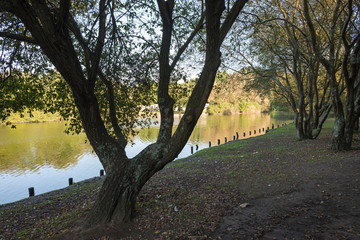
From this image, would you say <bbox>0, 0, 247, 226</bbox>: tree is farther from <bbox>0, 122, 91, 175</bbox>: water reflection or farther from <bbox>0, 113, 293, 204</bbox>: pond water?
<bbox>0, 122, 91, 175</bbox>: water reflection

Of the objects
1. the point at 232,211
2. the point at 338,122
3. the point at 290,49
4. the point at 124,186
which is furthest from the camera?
the point at 290,49

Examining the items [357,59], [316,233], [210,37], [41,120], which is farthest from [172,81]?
[41,120]

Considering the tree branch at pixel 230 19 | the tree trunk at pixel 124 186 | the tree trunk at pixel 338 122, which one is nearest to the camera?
the tree branch at pixel 230 19

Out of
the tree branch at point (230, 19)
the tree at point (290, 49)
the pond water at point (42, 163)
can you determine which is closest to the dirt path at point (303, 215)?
the tree branch at point (230, 19)

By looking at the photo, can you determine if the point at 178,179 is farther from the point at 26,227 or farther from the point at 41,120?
the point at 41,120

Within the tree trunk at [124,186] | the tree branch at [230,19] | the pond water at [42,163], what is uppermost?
the tree branch at [230,19]

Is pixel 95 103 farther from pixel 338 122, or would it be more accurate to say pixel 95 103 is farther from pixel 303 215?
pixel 338 122

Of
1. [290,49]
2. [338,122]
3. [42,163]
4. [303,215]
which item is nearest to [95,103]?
[303,215]

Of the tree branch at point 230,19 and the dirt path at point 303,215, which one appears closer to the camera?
the dirt path at point 303,215

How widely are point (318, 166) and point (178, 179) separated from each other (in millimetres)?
5436

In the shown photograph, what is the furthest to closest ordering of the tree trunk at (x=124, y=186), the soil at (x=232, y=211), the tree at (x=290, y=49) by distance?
the tree at (x=290, y=49) < the tree trunk at (x=124, y=186) < the soil at (x=232, y=211)

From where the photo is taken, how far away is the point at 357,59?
994cm

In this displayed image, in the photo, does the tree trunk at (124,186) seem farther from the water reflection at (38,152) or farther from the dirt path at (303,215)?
the water reflection at (38,152)

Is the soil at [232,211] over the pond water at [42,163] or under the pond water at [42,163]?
over
